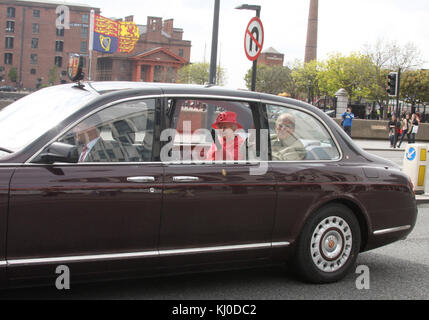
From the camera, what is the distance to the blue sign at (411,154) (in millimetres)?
12250

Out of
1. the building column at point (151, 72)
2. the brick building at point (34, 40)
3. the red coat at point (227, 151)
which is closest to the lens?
the red coat at point (227, 151)

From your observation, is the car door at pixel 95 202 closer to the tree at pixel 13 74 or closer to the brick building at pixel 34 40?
the brick building at pixel 34 40

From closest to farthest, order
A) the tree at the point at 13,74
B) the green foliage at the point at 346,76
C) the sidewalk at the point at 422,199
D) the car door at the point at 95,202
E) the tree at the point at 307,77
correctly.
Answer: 1. the car door at the point at 95,202
2. the sidewalk at the point at 422,199
3. the green foliage at the point at 346,76
4. the tree at the point at 307,77
5. the tree at the point at 13,74

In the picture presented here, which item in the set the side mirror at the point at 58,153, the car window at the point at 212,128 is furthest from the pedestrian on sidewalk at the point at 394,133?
the side mirror at the point at 58,153

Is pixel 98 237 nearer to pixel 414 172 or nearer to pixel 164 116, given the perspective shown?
pixel 164 116

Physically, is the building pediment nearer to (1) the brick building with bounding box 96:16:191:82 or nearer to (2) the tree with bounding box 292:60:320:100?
(1) the brick building with bounding box 96:16:191:82

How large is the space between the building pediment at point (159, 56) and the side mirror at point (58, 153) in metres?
117

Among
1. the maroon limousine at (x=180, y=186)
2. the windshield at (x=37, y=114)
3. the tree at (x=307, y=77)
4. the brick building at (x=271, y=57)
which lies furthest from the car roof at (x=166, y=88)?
the brick building at (x=271, y=57)

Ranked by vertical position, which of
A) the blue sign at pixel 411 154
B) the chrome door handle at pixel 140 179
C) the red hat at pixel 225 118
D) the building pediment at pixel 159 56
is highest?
the building pediment at pixel 159 56

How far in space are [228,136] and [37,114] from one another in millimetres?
1561

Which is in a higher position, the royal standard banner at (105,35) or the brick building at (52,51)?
the brick building at (52,51)

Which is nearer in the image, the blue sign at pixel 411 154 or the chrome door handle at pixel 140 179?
the chrome door handle at pixel 140 179

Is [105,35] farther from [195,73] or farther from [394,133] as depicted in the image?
[195,73]

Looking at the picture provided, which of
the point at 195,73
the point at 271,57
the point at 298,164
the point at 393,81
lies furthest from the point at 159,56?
the point at 298,164
